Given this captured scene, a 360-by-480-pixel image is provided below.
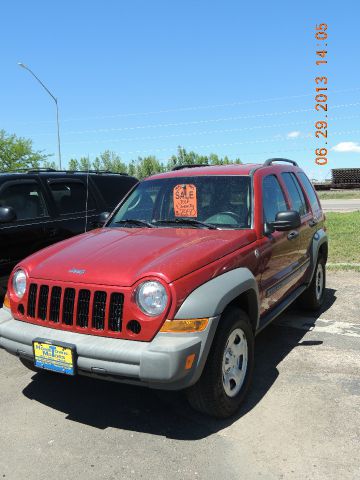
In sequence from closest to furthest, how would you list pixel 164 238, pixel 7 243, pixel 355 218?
pixel 164 238, pixel 7 243, pixel 355 218

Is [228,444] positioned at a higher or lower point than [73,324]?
lower

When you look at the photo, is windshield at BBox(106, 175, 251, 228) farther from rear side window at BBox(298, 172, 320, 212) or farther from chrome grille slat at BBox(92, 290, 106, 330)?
rear side window at BBox(298, 172, 320, 212)

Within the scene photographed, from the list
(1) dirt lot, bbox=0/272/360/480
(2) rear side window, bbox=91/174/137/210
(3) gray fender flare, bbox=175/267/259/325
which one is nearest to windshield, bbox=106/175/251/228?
(3) gray fender flare, bbox=175/267/259/325

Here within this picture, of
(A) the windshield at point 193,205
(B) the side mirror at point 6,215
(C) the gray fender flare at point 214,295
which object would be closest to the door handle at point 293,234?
(A) the windshield at point 193,205

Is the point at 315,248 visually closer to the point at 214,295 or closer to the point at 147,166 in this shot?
the point at 214,295

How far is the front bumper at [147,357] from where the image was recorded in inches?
106

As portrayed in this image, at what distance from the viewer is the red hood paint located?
2.96 m

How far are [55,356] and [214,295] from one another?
1105 millimetres

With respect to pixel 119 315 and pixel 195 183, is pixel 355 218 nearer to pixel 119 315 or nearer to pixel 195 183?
pixel 195 183

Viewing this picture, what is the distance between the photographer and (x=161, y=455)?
Result: 2.83m

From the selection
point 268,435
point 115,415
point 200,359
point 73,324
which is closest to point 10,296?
point 73,324

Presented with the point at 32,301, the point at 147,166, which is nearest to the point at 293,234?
the point at 32,301

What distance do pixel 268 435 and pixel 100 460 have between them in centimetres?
109

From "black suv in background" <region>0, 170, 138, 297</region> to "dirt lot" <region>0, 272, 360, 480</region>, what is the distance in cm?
159
